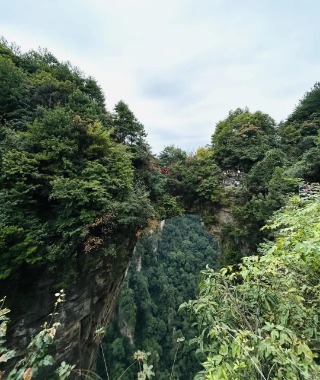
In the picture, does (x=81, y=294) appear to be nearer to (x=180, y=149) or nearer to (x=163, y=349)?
(x=180, y=149)

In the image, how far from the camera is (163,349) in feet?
85.3

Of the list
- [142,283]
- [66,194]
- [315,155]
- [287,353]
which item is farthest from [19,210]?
[142,283]

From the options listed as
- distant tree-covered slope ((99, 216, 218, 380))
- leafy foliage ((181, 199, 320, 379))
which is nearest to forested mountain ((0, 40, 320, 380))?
leafy foliage ((181, 199, 320, 379))

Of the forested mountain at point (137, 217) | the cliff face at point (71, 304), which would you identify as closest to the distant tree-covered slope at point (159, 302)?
the forested mountain at point (137, 217)

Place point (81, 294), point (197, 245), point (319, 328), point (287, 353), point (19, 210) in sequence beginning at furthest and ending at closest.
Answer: point (197, 245), point (81, 294), point (19, 210), point (319, 328), point (287, 353)

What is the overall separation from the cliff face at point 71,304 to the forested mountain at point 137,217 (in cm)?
3

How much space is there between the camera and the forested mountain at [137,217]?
5.58 feet

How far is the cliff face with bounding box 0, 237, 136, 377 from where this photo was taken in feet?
16.9

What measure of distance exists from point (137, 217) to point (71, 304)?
2831 mm

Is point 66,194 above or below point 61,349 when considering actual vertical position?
above

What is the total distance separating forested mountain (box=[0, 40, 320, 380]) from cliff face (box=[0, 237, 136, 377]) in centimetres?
3

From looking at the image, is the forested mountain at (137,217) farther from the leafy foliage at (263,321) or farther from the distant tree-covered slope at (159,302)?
the distant tree-covered slope at (159,302)

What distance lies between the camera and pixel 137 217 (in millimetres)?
6223

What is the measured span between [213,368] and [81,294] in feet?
19.3
